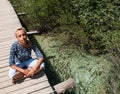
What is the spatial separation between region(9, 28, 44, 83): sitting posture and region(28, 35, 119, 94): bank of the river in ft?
4.70

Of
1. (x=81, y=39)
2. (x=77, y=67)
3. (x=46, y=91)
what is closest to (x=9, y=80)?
A: (x=46, y=91)

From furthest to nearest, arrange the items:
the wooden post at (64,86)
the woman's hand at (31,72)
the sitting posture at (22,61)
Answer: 1. the wooden post at (64,86)
2. the woman's hand at (31,72)
3. the sitting posture at (22,61)

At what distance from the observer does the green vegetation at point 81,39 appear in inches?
287

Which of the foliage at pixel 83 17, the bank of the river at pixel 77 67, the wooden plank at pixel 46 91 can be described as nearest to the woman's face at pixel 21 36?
the wooden plank at pixel 46 91

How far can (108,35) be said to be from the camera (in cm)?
797

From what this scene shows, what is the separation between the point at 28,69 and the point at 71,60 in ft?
7.66

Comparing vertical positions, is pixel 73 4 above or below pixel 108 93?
above

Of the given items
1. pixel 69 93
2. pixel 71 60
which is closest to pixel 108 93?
pixel 69 93

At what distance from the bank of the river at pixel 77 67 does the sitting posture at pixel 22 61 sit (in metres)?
1.43

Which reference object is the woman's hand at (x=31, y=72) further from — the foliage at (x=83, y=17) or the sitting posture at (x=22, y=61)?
the foliage at (x=83, y=17)

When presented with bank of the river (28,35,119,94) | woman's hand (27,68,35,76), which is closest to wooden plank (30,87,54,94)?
woman's hand (27,68,35,76)

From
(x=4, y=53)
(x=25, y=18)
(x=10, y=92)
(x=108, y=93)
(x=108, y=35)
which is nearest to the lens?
(x=10, y=92)

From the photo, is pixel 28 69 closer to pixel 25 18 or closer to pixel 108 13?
pixel 108 13

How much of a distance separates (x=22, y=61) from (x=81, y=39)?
285 centimetres
